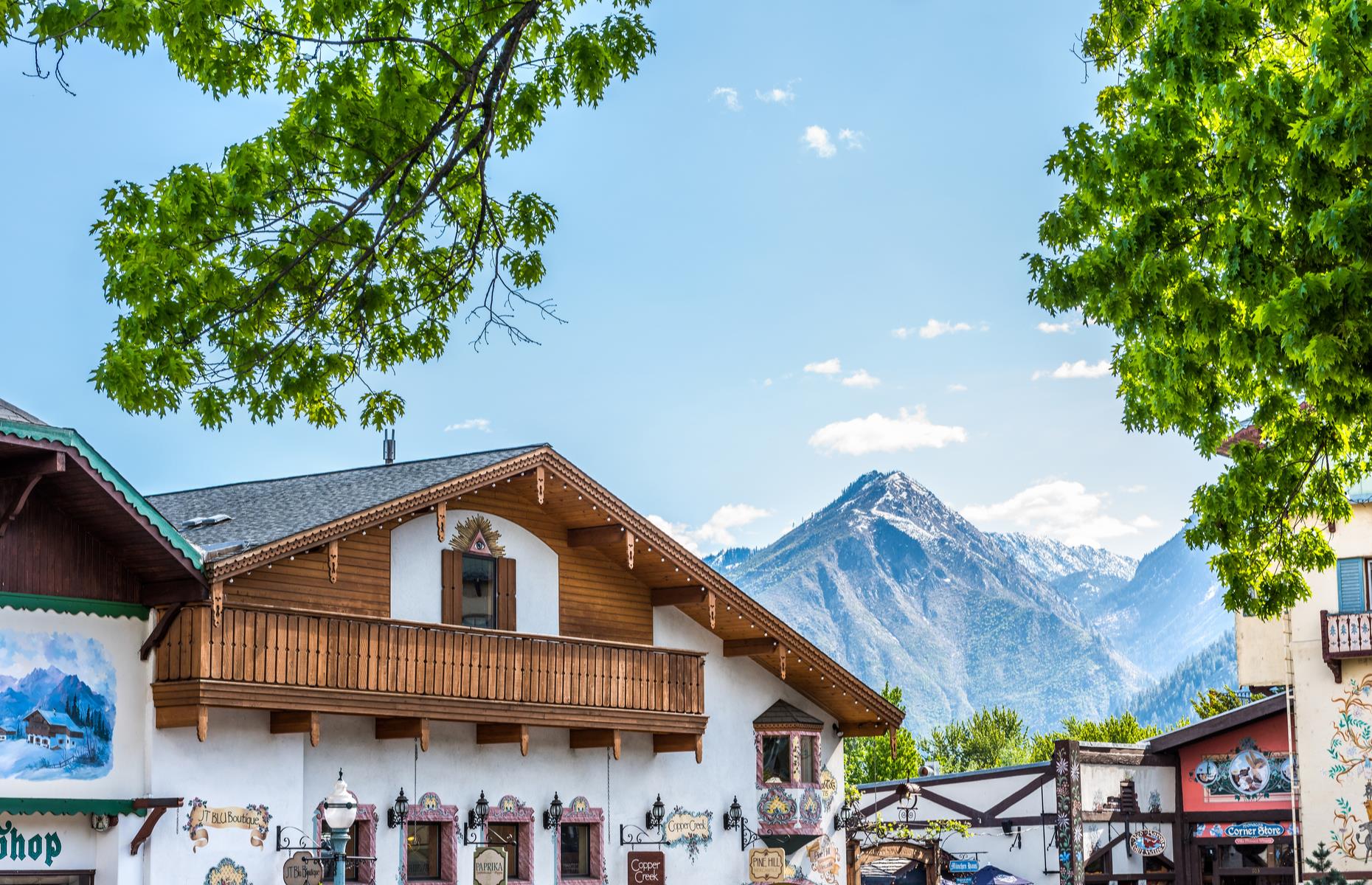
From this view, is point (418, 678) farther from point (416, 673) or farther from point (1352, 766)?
point (1352, 766)

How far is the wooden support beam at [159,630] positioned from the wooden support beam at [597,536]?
25.2 ft

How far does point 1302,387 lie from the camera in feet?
45.1

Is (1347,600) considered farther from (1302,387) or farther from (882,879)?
(1302,387)

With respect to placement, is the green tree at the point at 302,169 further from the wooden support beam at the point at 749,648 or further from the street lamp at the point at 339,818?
the wooden support beam at the point at 749,648

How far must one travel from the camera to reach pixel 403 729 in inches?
884

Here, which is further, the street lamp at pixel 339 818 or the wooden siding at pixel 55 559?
the wooden siding at pixel 55 559

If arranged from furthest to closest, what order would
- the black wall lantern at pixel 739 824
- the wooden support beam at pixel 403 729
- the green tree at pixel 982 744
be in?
the green tree at pixel 982 744
the black wall lantern at pixel 739 824
the wooden support beam at pixel 403 729

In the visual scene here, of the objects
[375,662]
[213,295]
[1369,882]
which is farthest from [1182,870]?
[213,295]

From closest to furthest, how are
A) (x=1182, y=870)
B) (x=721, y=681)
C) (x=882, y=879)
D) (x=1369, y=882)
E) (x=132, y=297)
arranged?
(x=132, y=297) < (x=721, y=681) < (x=1369, y=882) < (x=1182, y=870) < (x=882, y=879)

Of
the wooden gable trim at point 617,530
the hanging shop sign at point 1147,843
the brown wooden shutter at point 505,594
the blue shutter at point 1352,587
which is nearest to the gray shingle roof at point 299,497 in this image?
the wooden gable trim at point 617,530

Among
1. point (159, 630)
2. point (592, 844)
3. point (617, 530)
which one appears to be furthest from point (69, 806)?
point (617, 530)

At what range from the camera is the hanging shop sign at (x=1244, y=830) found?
3581cm

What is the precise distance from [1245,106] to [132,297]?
8421 mm

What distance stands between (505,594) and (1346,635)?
17.4 meters
